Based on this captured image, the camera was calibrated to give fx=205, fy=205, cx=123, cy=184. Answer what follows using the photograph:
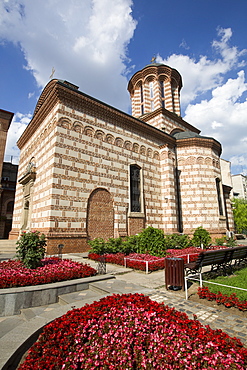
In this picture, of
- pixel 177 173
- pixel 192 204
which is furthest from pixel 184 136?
pixel 192 204

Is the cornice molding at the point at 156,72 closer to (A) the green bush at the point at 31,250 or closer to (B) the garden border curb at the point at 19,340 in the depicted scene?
(A) the green bush at the point at 31,250

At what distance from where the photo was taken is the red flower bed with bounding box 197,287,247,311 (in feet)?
15.0

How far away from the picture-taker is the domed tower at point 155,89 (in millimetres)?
24391

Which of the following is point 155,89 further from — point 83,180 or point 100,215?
point 100,215

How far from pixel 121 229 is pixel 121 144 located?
21.5 feet

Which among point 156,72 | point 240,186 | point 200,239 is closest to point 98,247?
point 200,239

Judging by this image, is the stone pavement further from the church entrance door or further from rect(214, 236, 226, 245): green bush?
rect(214, 236, 226, 245): green bush

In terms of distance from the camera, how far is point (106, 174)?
48.0ft

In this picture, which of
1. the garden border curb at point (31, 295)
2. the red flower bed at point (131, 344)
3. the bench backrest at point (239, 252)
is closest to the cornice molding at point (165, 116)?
the bench backrest at point (239, 252)

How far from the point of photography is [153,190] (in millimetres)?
17828

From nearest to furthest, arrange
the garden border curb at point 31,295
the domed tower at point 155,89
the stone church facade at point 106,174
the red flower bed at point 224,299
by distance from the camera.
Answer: the red flower bed at point 224,299, the garden border curb at point 31,295, the stone church facade at point 106,174, the domed tower at point 155,89

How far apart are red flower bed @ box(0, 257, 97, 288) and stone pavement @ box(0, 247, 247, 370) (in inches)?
28.3

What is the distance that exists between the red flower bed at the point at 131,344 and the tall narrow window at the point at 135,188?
1253 cm

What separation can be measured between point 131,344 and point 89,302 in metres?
2.09
